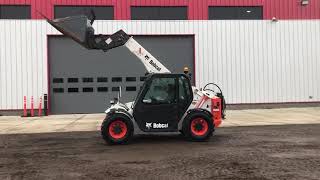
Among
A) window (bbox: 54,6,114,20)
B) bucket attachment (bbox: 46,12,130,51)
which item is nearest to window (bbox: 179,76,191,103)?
bucket attachment (bbox: 46,12,130,51)

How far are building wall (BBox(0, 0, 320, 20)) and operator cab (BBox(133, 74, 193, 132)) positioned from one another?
13.2 metres

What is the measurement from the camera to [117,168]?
821 centimetres

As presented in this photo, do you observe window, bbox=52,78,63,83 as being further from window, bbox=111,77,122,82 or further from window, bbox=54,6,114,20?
window, bbox=54,6,114,20

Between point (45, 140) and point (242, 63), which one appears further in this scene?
point (242, 63)

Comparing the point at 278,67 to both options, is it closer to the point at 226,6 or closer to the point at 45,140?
the point at 226,6

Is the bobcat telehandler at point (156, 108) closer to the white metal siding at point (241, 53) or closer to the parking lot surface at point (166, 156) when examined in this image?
the parking lot surface at point (166, 156)

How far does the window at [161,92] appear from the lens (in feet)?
37.3

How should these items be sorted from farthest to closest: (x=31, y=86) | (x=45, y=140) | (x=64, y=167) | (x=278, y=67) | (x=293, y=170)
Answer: (x=278, y=67) < (x=31, y=86) < (x=45, y=140) < (x=64, y=167) < (x=293, y=170)

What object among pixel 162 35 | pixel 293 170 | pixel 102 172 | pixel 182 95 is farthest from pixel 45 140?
pixel 162 35

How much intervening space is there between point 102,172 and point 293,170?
11.7 ft

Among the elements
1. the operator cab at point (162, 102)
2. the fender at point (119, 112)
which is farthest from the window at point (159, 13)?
the fender at point (119, 112)

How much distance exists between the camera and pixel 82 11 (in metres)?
23.9

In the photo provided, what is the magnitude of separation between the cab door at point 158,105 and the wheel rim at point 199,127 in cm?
49

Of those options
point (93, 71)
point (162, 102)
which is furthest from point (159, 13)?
point (162, 102)
